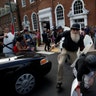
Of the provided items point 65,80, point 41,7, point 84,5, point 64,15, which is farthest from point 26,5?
point 65,80

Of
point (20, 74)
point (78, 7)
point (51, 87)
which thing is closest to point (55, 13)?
point (78, 7)

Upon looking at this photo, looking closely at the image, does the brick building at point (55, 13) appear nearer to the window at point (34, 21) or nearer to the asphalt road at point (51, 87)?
the window at point (34, 21)

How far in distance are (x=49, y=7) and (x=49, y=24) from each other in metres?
2.03

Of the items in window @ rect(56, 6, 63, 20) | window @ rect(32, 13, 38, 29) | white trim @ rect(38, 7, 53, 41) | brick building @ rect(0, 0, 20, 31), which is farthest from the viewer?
brick building @ rect(0, 0, 20, 31)

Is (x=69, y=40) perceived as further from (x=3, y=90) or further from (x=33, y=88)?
(x=3, y=90)

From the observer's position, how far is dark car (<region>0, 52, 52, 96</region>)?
370 centimetres

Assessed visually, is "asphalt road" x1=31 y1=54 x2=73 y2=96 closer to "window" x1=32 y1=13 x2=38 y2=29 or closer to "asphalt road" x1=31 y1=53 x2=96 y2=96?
"asphalt road" x1=31 y1=53 x2=96 y2=96

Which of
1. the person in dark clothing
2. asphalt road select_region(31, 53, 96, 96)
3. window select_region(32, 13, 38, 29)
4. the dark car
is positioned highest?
window select_region(32, 13, 38, 29)

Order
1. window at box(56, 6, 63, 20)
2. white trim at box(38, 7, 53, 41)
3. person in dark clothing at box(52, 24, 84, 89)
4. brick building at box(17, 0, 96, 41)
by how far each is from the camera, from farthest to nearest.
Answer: white trim at box(38, 7, 53, 41) → window at box(56, 6, 63, 20) → brick building at box(17, 0, 96, 41) → person in dark clothing at box(52, 24, 84, 89)

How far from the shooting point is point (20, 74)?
3.86m

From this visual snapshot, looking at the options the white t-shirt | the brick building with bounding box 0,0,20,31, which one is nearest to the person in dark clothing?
the white t-shirt

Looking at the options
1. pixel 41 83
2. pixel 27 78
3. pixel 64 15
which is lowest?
pixel 41 83

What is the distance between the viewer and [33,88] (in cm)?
414

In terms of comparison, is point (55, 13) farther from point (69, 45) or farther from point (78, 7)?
point (69, 45)
